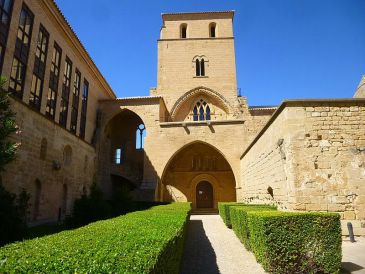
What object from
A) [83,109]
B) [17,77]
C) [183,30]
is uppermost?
[183,30]

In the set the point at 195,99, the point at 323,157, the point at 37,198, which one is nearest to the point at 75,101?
the point at 37,198

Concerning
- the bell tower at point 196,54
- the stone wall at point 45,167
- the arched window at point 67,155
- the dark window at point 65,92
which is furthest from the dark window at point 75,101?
the bell tower at point 196,54

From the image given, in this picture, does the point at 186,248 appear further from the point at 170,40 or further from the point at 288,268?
the point at 170,40

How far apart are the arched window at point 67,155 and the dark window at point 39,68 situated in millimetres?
3490

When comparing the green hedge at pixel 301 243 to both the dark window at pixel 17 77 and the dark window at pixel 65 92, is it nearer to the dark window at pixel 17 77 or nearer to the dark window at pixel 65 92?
the dark window at pixel 17 77

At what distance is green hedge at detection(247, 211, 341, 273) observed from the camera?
14.9ft

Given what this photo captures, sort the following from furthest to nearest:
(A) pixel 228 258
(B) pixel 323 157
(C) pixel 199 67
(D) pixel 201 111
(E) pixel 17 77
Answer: (C) pixel 199 67, (D) pixel 201 111, (E) pixel 17 77, (B) pixel 323 157, (A) pixel 228 258

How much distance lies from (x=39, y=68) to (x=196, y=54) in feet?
51.8

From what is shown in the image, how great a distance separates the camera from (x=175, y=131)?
19.4m

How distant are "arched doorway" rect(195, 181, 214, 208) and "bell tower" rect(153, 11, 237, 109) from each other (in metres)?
7.57

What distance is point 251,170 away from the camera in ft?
47.0

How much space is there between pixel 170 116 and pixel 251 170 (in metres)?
10.9

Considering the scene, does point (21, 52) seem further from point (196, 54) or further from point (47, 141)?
point (196, 54)

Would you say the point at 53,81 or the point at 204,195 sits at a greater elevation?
the point at 53,81
